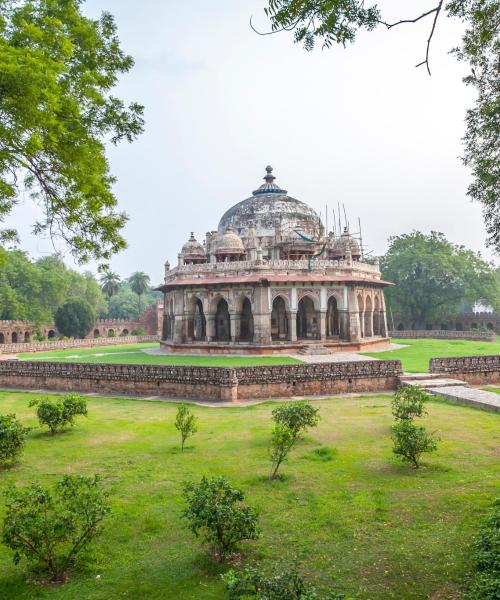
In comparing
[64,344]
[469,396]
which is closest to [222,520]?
[469,396]

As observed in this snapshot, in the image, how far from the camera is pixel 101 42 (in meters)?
9.12

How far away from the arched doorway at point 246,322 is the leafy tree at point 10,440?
24.3 metres

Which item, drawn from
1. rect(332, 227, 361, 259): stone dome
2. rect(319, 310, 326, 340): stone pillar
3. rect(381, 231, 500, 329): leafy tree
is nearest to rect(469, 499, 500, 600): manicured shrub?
rect(319, 310, 326, 340): stone pillar

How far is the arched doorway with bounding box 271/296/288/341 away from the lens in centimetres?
3421

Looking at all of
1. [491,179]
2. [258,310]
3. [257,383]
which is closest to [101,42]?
[491,179]

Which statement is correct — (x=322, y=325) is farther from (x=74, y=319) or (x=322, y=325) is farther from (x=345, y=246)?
(x=74, y=319)

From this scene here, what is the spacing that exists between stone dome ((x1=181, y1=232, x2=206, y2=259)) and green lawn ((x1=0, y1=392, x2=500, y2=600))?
79.6 ft

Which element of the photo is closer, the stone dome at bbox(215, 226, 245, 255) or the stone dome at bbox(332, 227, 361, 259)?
the stone dome at bbox(215, 226, 245, 255)

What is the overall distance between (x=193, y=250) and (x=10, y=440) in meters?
28.7

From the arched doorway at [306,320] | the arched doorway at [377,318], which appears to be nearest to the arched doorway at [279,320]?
the arched doorway at [306,320]

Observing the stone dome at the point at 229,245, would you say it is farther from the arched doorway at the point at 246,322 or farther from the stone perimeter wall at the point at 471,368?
the stone perimeter wall at the point at 471,368

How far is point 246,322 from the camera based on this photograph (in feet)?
116

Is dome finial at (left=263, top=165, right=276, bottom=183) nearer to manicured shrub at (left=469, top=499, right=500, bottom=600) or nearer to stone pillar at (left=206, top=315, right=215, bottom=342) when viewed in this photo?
stone pillar at (left=206, top=315, right=215, bottom=342)

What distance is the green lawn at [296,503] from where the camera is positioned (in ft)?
19.3
